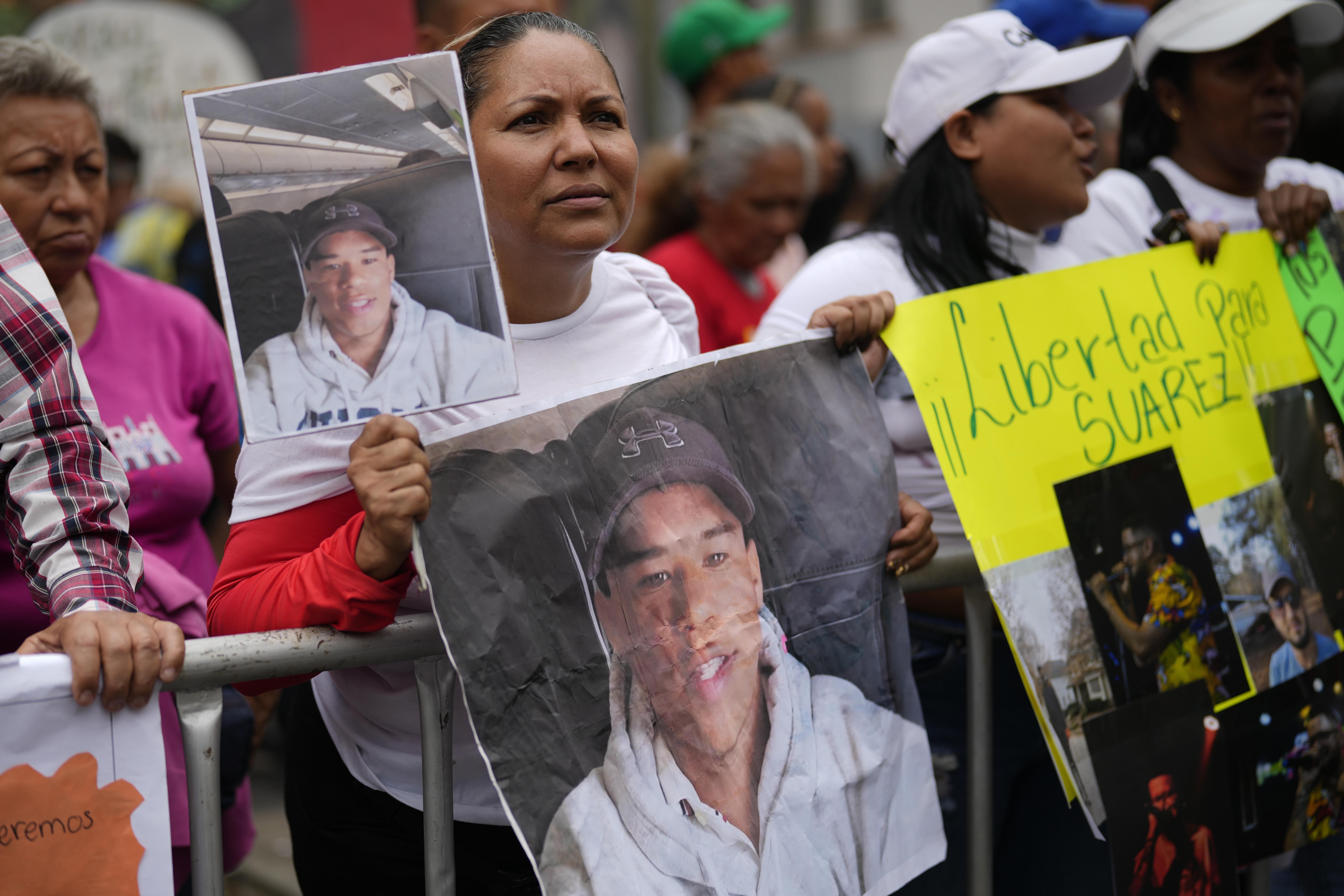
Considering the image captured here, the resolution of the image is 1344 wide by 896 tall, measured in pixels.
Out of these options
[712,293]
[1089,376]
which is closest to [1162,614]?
[1089,376]

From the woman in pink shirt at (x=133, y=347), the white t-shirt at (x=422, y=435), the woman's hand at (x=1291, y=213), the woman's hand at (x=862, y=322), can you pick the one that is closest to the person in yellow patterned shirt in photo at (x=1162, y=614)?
the woman's hand at (x=862, y=322)

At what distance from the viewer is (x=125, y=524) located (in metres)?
1.55

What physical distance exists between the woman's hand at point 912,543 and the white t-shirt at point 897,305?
23 centimetres

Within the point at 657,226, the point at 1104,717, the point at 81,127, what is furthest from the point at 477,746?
the point at 657,226

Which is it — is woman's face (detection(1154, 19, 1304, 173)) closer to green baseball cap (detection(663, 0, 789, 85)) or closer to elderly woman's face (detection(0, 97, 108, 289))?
elderly woman's face (detection(0, 97, 108, 289))

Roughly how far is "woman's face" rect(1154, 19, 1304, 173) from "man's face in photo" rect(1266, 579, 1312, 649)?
125cm

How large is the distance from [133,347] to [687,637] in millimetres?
1445

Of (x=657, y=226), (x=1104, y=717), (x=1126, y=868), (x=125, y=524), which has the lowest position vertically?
(x=1126, y=868)

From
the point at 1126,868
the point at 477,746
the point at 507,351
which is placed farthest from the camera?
the point at 1126,868

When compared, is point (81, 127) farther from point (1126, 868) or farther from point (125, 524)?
point (1126, 868)

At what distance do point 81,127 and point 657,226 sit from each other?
8.83 ft

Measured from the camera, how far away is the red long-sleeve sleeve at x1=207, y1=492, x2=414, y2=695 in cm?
152

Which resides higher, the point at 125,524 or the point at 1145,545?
the point at 125,524

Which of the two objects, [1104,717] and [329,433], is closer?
[329,433]
